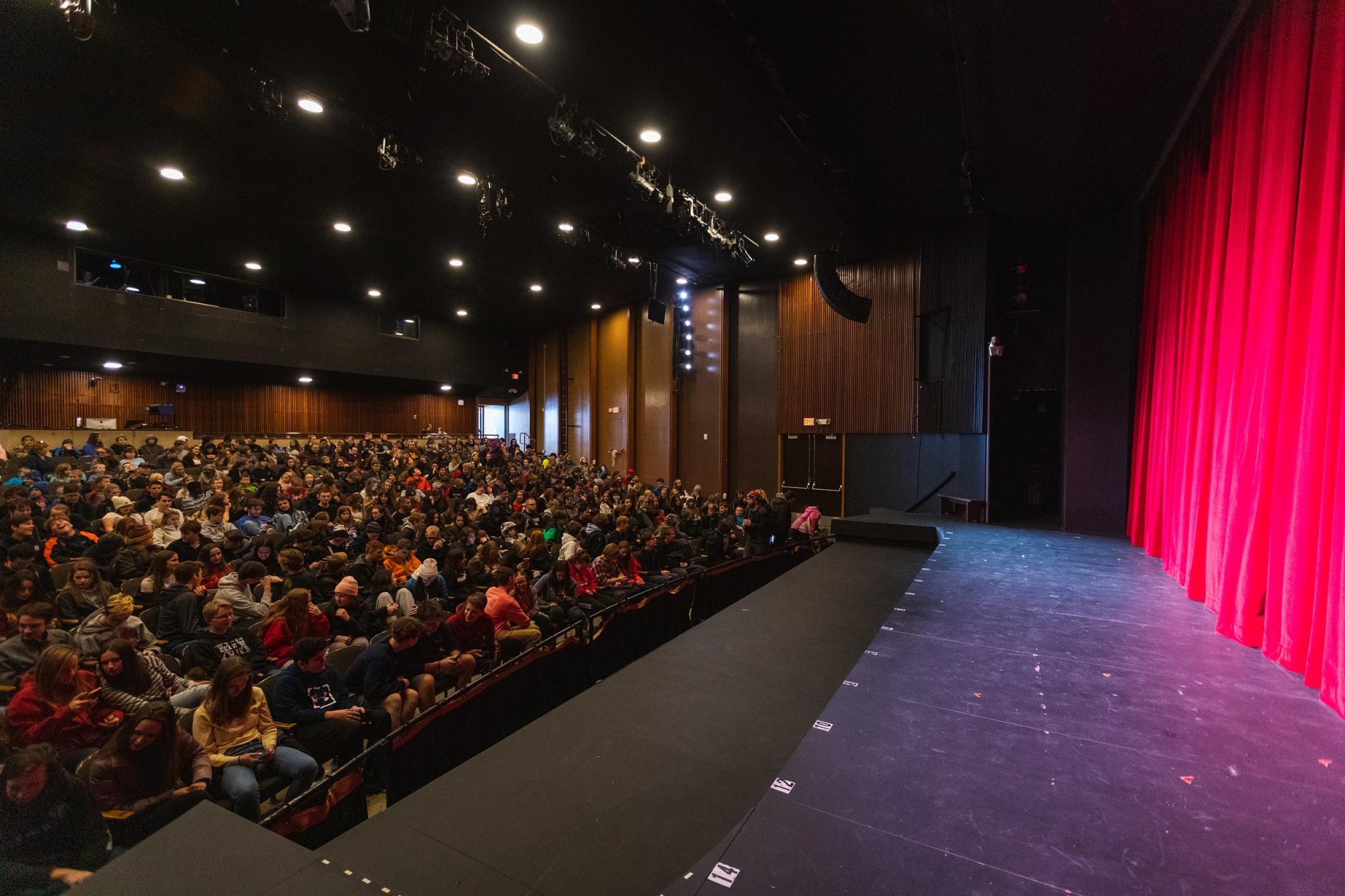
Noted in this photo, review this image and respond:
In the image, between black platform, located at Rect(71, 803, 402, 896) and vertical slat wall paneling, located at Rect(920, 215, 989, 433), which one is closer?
black platform, located at Rect(71, 803, 402, 896)

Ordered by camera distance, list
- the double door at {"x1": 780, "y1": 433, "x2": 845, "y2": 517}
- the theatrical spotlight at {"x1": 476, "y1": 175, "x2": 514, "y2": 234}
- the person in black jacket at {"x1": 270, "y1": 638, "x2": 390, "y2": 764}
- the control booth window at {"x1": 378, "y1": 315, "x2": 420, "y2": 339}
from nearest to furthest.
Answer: the person in black jacket at {"x1": 270, "y1": 638, "x2": 390, "y2": 764} → the theatrical spotlight at {"x1": 476, "y1": 175, "x2": 514, "y2": 234} → the double door at {"x1": 780, "y1": 433, "x2": 845, "y2": 517} → the control booth window at {"x1": 378, "y1": 315, "x2": 420, "y2": 339}

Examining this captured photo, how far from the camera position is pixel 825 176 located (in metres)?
6.48

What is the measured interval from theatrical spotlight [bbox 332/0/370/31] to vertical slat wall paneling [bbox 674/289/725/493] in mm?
8744

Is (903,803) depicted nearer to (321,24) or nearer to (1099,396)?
(321,24)

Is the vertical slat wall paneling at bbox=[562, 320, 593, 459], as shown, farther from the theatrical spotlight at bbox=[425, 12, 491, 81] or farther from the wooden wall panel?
the theatrical spotlight at bbox=[425, 12, 491, 81]

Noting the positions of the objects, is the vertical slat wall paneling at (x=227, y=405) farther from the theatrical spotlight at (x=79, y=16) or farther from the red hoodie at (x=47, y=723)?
the red hoodie at (x=47, y=723)

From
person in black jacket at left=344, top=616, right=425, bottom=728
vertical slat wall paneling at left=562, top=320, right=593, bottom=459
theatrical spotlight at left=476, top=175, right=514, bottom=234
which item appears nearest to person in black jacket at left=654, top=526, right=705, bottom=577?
person in black jacket at left=344, top=616, right=425, bottom=728

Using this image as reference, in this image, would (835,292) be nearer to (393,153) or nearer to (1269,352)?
(1269,352)

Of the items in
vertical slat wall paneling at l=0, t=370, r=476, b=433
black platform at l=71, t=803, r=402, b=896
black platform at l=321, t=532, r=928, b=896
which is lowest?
black platform at l=321, t=532, r=928, b=896

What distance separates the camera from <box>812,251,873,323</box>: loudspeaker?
7793 mm

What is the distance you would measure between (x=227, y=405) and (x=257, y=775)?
1400 cm

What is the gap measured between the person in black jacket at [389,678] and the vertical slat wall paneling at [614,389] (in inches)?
402

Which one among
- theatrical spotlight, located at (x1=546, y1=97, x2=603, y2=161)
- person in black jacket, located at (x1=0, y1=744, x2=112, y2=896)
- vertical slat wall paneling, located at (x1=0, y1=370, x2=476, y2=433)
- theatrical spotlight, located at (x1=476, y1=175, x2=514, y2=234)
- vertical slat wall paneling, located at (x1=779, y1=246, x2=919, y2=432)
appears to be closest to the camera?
person in black jacket, located at (x1=0, y1=744, x2=112, y2=896)

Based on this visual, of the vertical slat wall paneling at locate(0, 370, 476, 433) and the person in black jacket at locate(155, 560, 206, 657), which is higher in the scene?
the vertical slat wall paneling at locate(0, 370, 476, 433)
